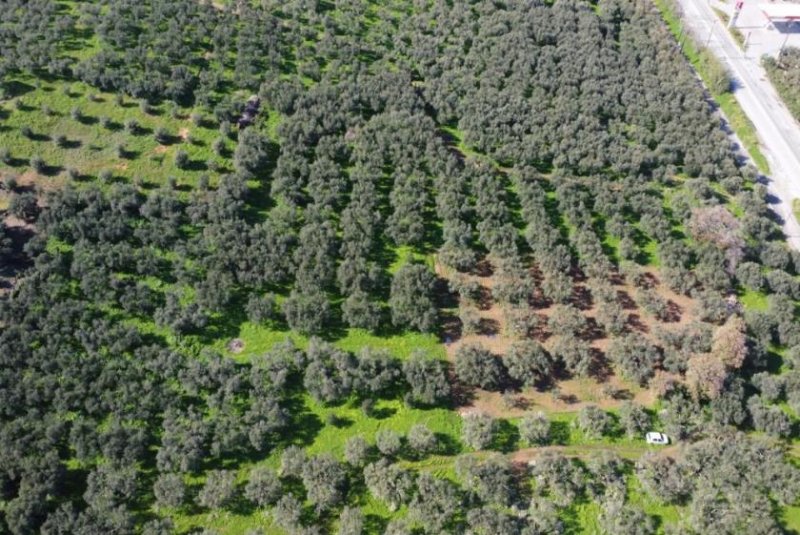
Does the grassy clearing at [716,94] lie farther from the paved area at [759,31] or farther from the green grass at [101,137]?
the green grass at [101,137]

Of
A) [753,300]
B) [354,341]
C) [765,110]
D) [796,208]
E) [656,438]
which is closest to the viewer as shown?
[656,438]

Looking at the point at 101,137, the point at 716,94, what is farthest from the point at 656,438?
the point at 101,137

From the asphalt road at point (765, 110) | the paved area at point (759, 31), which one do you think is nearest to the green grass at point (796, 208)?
the asphalt road at point (765, 110)

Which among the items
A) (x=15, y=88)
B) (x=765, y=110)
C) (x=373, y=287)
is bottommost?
(x=373, y=287)

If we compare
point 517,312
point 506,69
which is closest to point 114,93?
point 506,69

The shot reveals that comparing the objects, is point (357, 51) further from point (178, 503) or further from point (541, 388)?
point (178, 503)

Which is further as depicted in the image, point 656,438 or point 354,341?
point 354,341

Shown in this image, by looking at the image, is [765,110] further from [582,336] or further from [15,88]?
[15,88]
